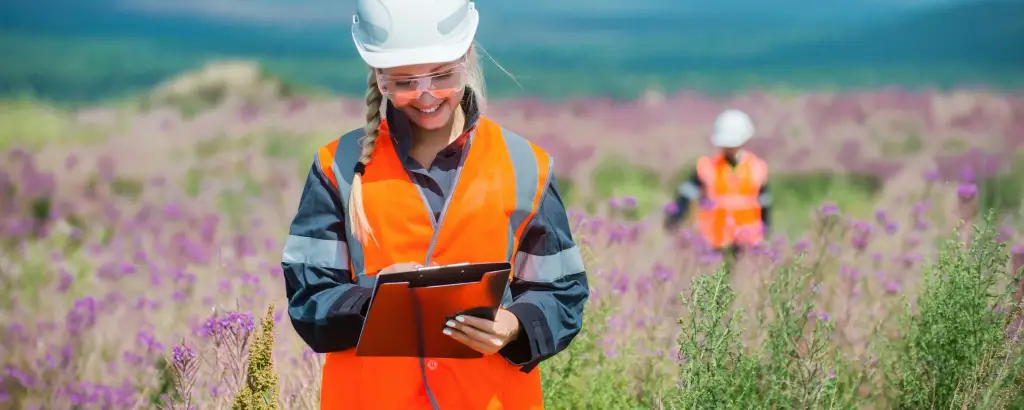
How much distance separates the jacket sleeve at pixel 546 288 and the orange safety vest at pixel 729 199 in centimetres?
517

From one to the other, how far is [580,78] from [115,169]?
30.6m

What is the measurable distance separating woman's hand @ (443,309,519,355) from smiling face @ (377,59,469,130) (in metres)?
0.45

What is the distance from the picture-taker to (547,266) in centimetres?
279

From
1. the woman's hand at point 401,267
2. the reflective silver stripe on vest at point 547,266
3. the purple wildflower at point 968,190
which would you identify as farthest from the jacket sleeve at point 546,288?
the purple wildflower at point 968,190

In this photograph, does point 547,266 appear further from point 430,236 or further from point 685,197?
point 685,197

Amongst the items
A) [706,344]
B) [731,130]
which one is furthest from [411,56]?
[731,130]

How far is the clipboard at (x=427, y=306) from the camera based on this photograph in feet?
7.92

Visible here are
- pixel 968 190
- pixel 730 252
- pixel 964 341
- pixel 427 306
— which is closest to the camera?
pixel 427 306

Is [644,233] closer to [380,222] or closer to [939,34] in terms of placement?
[380,222]

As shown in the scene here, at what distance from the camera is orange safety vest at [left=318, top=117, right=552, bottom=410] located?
2.69m

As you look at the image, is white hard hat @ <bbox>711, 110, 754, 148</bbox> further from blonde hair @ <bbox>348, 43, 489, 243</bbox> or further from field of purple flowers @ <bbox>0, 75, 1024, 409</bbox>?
blonde hair @ <bbox>348, 43, 489, 243</bbox>

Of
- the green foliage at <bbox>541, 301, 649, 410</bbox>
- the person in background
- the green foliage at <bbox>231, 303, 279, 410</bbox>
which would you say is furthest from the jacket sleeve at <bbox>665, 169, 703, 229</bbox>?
the green foliage at <bbox>231, 303, 279, 410</bbox>

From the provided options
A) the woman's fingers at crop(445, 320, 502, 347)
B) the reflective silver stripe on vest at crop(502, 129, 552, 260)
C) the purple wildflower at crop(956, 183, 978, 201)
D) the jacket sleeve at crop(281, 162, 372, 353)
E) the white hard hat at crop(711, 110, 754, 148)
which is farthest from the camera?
the white hard hat at crop(711, 110, 754, 148)

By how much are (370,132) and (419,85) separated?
15cm
